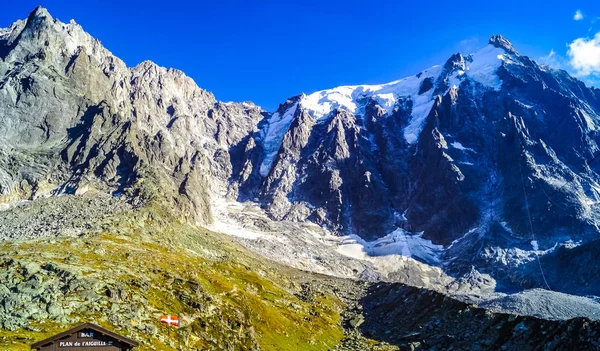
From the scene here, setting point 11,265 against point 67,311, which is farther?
point 11,265

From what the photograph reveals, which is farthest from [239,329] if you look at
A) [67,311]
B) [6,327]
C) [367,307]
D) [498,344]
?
[367,307]

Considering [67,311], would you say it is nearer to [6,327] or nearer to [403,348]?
[6,327]

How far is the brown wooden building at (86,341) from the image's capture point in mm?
40594

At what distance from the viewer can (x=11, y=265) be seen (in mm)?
75438

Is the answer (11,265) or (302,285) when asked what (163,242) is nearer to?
(302,285)

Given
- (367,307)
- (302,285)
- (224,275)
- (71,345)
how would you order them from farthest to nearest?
(302,285) → (367,307) → (224,275) → (71,345)

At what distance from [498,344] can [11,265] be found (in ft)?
268

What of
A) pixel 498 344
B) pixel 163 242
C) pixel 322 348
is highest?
pixel 163 242

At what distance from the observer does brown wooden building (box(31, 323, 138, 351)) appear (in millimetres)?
40594

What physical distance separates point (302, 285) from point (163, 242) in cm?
5762

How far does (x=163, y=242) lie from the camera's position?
7067 inches

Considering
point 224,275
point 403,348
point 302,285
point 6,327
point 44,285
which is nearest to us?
point 6,327

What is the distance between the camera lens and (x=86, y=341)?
4153cm

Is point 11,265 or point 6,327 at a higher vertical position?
point 11,265
